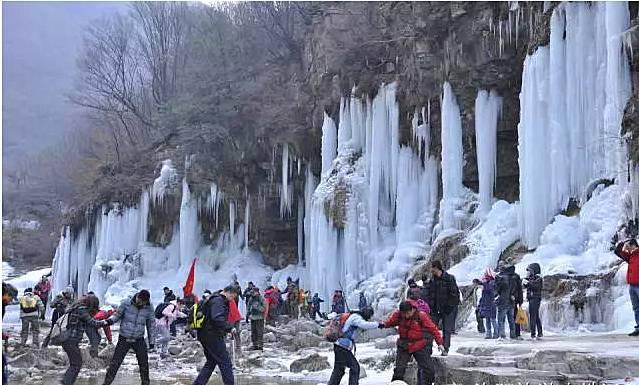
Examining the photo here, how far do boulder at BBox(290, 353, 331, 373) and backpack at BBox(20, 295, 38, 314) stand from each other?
254 inches

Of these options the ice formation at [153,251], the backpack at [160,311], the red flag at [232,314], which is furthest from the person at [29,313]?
the ice formation at [153,251]

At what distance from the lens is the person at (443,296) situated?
901cm

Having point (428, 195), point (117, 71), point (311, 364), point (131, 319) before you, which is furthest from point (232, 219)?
point (131, 319)

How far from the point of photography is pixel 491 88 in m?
23.5

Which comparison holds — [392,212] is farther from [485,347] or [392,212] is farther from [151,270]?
[485,347]

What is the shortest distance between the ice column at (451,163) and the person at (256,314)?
9.16m

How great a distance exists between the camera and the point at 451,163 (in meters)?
23.1

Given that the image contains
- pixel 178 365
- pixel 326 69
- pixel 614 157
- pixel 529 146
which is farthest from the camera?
pixel 326 69

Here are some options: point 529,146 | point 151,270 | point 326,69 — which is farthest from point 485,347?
point 151,270

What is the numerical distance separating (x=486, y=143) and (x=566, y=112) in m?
4.22

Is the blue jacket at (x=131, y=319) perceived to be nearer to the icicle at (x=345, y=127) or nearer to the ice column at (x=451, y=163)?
the ice column at (x=451, y=163)

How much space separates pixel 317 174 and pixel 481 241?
1314 cm

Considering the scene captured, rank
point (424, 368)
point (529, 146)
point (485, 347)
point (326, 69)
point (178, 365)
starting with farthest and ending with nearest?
point (326, 69)
point (529, 146)
point (178, 365)
point (485, 347)
point (424, 368)

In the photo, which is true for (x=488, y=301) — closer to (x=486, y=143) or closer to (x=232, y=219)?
(x=486, y=143)
